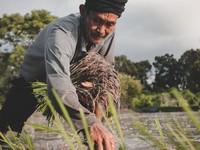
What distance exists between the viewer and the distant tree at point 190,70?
4250cm

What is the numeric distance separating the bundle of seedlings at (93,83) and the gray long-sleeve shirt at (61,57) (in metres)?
0.12

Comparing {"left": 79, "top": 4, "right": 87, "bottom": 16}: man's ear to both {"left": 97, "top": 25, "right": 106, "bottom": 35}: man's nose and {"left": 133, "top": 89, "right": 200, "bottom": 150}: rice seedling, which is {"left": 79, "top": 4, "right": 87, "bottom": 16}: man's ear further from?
{"left": 133, "top": 89, "right": 200, "bottom": 150}: rice seedling

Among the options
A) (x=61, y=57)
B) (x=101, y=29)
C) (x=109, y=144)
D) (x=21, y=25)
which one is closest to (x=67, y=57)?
(x=61, y=57)

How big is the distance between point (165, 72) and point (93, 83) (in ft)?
270

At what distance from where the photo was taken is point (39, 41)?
3.24m

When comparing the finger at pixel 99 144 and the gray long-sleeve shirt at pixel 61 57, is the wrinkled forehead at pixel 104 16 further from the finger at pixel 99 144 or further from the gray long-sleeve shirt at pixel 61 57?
the finger at pixel 99 144

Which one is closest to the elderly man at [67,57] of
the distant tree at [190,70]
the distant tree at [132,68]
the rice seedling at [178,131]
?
the rice seedling at [178,131]

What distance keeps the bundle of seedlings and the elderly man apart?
8 cm

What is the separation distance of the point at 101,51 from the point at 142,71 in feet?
282

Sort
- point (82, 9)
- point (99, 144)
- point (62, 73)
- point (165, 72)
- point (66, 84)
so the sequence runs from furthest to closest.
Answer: point (165, 72)
point (82, 9)
point (62, 73)
point (66, 84)
point (99, 144)

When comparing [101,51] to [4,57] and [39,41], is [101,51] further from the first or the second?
[4,57]

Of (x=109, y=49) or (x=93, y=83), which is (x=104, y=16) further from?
(x=109, y=49)

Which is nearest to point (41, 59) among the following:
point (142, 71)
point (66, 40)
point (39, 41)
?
point (39, 41)

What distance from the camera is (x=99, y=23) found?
8.13ft
